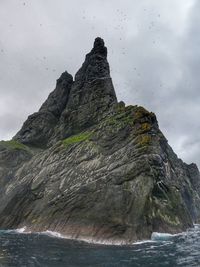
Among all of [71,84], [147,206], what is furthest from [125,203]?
[71,84]

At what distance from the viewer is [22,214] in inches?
3410

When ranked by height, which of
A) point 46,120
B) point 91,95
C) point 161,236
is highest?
point 91,95

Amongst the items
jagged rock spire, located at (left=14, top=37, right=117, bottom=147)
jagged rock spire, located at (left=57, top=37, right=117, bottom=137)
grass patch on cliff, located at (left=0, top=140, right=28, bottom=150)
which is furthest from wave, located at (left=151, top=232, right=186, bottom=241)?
grass patch on cliff, located at (left=0, top=140, right=28, bottom=150)

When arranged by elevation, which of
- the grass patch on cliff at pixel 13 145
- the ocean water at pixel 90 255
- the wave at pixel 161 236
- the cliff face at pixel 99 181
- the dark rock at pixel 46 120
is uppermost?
the dark rock at pixel 46 120

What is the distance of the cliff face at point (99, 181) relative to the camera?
69000 mm

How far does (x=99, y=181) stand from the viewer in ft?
249

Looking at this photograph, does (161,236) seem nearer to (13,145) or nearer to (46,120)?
(13,145)

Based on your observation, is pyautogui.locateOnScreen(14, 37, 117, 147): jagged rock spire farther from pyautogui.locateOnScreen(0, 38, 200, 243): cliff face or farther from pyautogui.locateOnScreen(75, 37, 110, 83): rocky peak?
pyautogui.locateOnScreen(0, 38, 200, 243): cliff face

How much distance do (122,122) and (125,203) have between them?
29.0m

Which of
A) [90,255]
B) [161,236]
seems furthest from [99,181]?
[90,255]

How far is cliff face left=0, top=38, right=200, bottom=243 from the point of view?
69.0 m

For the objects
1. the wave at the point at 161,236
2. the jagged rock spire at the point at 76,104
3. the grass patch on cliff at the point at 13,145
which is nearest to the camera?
the wave at the point at 161,236

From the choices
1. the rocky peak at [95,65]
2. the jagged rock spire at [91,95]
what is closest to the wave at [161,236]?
the jagged rock spire at [91,95]

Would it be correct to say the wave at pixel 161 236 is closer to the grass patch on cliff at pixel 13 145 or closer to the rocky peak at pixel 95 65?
the grass patch on cliff at pixel 13 145
